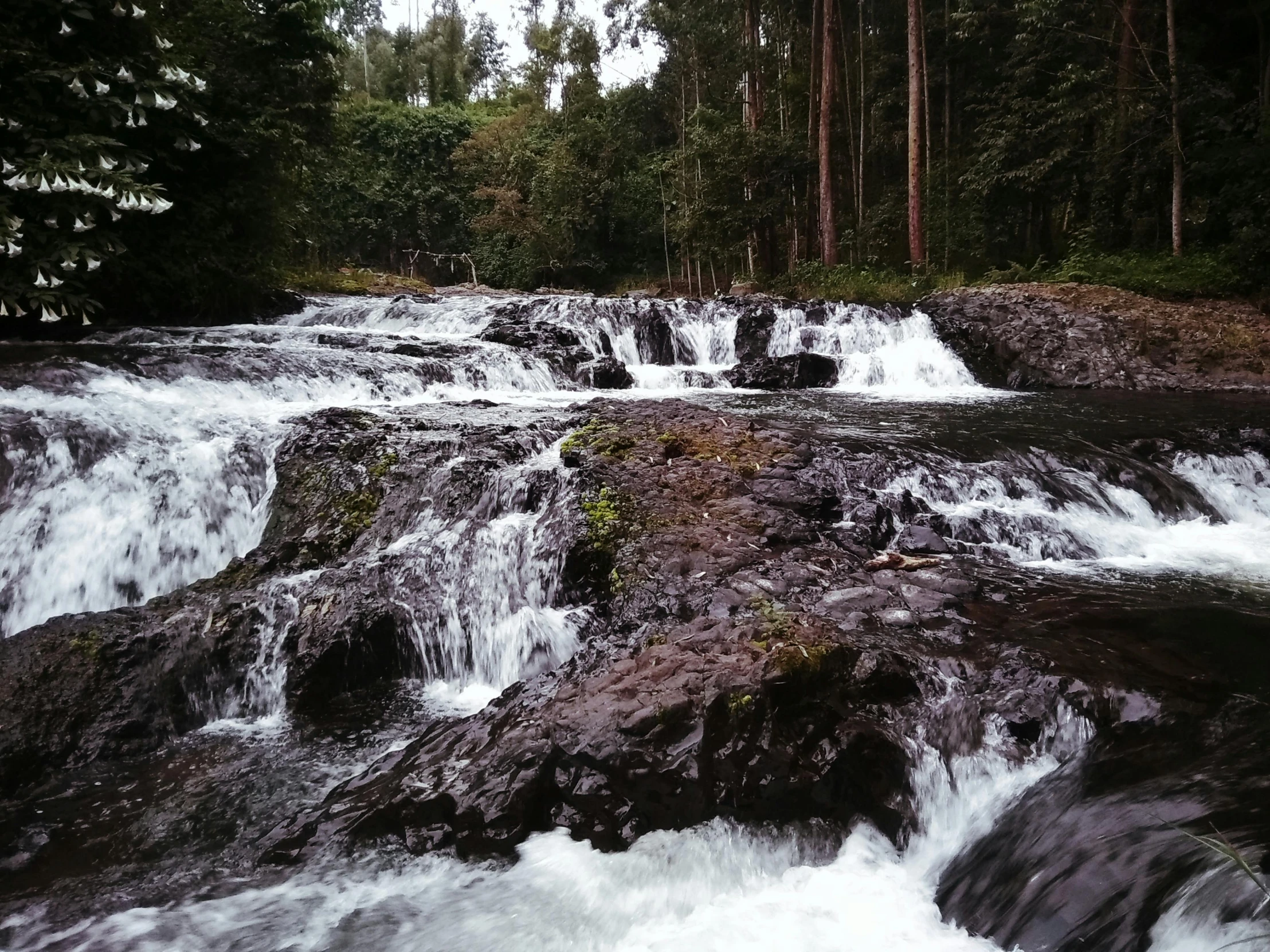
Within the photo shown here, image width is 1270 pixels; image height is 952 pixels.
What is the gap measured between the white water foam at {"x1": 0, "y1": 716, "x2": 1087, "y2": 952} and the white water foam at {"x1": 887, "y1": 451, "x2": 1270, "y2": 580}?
9.32 feet

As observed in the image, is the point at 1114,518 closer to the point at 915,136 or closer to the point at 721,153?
the point at 915,136

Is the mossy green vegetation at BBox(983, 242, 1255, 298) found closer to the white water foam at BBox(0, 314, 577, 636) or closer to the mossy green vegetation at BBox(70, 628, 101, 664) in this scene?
the white water foam at BBox(0, 314, 577, 636)

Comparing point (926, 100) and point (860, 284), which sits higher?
point (926, 100)

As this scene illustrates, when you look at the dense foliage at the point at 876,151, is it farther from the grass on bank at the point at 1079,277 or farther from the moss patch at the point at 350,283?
the moss patch at the point at 350,283

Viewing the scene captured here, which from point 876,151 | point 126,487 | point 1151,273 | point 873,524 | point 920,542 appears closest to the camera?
point 920,542

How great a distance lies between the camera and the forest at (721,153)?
27.2 feet

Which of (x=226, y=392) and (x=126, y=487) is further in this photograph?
(x=226, y=392)

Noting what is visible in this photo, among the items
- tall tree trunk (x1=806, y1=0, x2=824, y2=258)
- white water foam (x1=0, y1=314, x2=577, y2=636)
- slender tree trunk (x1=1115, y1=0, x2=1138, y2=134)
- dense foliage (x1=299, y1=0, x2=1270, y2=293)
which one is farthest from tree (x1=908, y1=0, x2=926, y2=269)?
white water foam (x1=0, y1=314, x2=577, y2=636)

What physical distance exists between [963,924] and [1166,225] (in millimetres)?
17714

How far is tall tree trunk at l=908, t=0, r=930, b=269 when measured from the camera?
50.6ft

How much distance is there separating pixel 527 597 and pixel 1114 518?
501cm

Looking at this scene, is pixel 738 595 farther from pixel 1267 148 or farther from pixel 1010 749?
pixel 1267 148

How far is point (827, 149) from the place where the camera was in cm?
1806

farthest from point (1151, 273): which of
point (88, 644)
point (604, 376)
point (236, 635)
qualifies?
point (88, 644)
